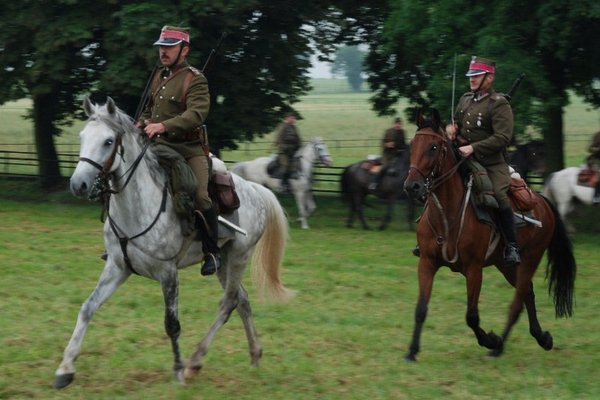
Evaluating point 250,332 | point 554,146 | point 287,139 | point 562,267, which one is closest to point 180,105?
point 250,332

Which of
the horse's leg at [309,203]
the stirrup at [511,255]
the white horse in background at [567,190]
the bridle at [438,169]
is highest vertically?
the bridle at [438,169]

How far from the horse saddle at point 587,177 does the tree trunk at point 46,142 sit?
1502cm

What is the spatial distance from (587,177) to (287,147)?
6.66 metres

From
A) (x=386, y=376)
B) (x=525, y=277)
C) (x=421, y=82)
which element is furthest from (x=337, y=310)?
(x=421, y=82)

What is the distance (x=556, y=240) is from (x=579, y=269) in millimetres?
6090

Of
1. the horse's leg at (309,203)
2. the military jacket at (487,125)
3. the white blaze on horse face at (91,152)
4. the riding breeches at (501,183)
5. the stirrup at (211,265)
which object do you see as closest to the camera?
the white blaze on horse face at (91,152)

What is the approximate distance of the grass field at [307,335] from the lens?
9.19 meters

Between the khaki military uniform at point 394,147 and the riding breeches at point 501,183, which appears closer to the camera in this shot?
the riding breeches at point 501,183

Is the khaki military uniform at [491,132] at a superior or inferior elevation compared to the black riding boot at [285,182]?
superior

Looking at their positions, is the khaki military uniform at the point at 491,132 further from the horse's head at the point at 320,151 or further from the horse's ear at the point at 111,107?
the horse's head at the point at 320,151

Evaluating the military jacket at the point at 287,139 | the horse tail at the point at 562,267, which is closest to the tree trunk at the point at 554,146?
the military jacket at the point at 287,139

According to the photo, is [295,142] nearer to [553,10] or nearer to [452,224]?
[553,10]

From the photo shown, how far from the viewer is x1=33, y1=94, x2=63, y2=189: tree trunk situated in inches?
1156

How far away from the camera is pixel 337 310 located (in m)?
13.2
